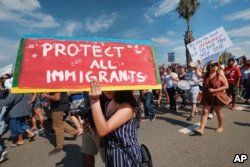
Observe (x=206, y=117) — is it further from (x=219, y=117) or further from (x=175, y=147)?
(x=175, y=147)

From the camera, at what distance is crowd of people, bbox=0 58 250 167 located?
204cm

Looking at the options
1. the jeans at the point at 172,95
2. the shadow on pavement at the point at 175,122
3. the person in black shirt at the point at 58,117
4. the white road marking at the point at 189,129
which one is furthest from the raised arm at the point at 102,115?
the jeans at the point at 172,95

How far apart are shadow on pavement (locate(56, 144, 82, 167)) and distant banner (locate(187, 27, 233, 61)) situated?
14.6ft

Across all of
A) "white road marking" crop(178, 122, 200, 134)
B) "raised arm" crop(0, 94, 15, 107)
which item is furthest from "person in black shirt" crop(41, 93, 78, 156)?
"white road marking" crop(178, 122, 200, 134)

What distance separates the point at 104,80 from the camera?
6.57ft

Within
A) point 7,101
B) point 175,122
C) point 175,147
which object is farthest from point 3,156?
point 175,122

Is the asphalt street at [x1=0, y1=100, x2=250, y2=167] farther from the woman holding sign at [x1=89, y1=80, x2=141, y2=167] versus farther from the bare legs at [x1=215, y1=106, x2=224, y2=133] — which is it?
the woman holding sign at [x1=89, y1=80, x2=141, y2=167]

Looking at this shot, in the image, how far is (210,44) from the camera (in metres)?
7.48

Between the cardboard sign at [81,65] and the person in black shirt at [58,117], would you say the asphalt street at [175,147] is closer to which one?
the person in black shirt at [58,117]

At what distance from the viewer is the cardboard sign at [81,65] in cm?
189

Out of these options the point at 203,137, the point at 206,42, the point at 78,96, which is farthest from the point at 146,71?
the point at 206,42

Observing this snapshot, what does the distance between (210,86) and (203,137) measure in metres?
1.18

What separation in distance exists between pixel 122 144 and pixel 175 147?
315 cm

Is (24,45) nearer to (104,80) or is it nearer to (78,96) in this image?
(104,80)
